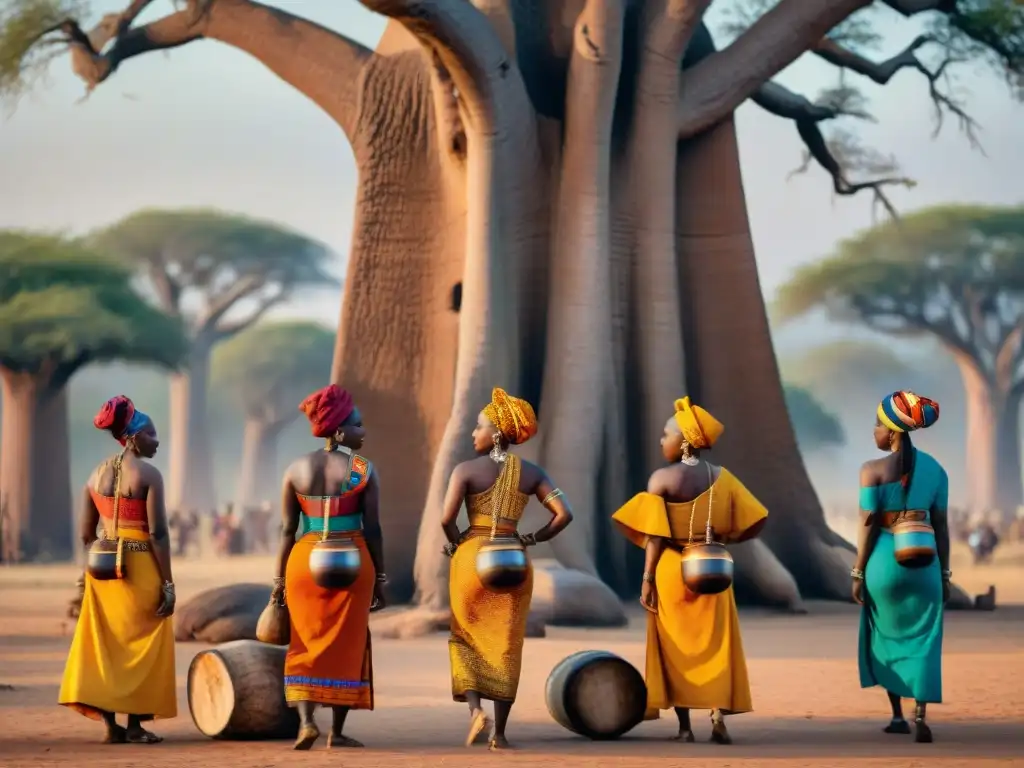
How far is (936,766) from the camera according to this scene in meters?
8.41

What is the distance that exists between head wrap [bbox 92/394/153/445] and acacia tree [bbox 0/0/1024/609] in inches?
299

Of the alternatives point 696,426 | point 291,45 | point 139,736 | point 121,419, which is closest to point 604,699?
point 696,426

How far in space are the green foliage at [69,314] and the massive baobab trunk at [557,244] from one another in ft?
53.9

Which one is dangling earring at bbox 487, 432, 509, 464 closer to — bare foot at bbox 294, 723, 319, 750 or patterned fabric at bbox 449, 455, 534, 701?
patterned fabric at bbox 449, 455, 534, 701

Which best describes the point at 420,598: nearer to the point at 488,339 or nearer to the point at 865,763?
the point at 488,339

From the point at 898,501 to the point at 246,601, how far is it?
287 inches

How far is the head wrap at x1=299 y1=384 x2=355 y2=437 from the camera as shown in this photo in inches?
364

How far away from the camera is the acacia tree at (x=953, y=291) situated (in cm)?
5138

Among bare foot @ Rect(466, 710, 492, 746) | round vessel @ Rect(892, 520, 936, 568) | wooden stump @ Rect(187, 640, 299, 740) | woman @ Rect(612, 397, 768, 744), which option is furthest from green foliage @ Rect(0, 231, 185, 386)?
round vessel @ Rect(892, 520, 936, 568)

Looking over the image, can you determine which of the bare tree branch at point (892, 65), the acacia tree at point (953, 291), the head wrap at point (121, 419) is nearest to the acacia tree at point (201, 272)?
the acacia tree at point (953, 291)

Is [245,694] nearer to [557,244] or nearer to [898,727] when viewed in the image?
[898,727]

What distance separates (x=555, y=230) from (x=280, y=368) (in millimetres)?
54691

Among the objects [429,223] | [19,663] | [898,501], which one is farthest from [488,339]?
[898,501]

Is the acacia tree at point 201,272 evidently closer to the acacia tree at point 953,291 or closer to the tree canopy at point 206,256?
the tree canopy at point 206,256
